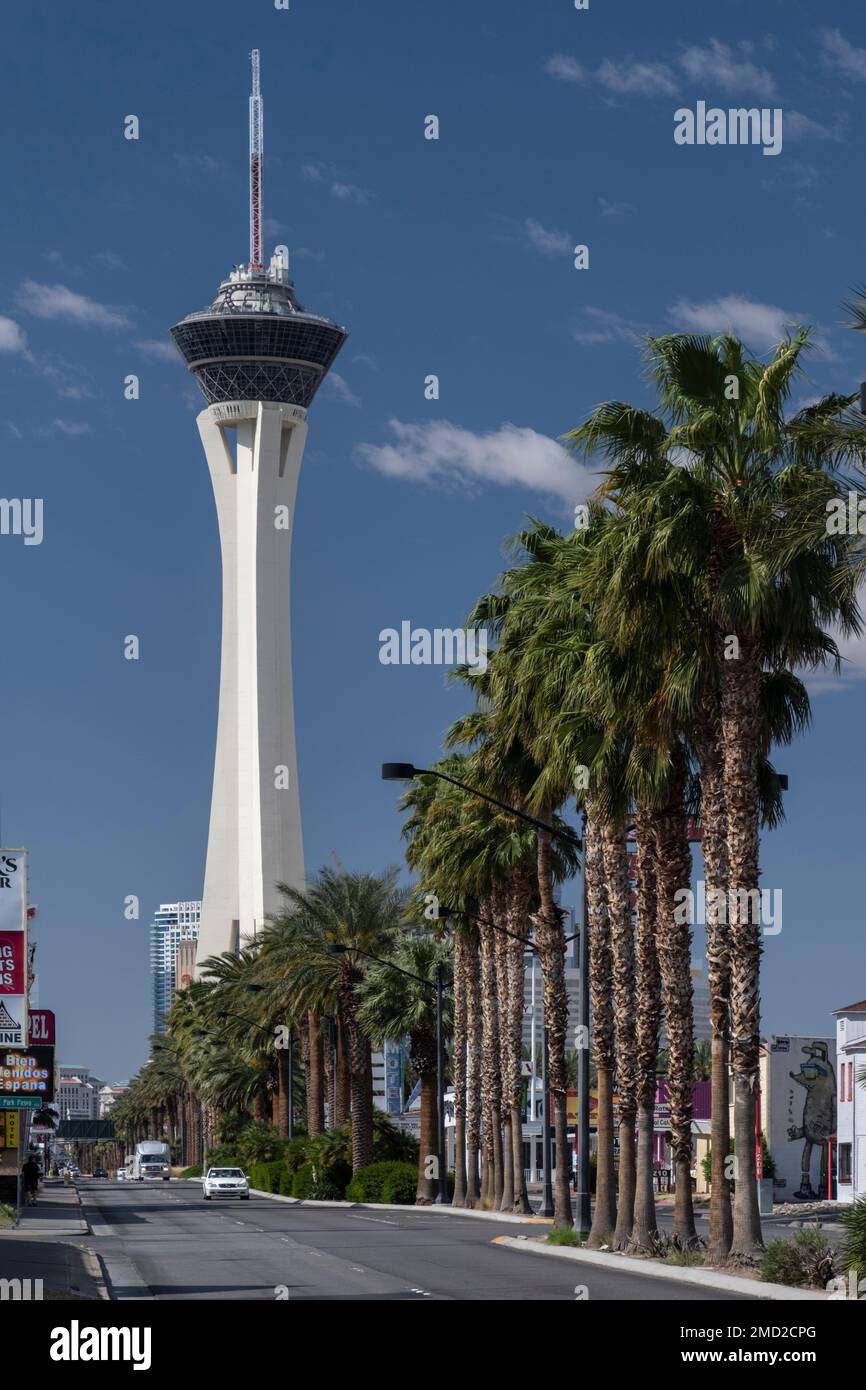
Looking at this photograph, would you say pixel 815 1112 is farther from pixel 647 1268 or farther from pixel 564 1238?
pixel 647 1268

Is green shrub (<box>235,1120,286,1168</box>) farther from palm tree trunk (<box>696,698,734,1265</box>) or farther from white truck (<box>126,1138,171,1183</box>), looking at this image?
palm tree trunk (<box>696,698,734,1265</box>)

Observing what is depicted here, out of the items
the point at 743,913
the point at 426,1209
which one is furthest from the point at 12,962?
the point at 426,1209

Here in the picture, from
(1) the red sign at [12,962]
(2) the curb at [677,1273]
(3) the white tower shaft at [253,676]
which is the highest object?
(3) the white tower shaft at [253,676]

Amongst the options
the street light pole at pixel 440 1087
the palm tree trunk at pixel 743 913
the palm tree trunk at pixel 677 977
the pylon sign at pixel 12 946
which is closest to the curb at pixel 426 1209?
the street light pole at pixel 440 1087

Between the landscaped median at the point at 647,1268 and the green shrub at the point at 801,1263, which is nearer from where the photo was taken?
the landscaped median at the point at 647,1268

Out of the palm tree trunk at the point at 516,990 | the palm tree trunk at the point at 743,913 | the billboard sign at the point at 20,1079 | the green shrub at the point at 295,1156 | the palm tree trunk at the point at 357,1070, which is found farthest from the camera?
the green shrub at the point at 295,1156

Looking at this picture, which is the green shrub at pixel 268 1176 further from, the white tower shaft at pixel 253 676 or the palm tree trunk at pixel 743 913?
the white tower shaft at pixel 253 676

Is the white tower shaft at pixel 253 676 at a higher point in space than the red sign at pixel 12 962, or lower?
higher

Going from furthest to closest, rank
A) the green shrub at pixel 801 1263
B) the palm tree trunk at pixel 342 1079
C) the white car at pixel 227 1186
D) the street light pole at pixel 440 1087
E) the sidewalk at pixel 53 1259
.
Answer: the white car at pixel 227 1186, the palm tree trunk at pixel 342 1079, the street light pole at pixel 440 1087, the sidewalk at pixel 53 1259, the green shrub at pixel 801 1263

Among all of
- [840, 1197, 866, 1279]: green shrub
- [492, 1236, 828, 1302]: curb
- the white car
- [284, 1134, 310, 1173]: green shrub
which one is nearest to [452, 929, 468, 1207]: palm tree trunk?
[284, 1134, 310, 1173]: green shrub

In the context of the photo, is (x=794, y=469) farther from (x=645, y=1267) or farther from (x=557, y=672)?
(x=645, y=1267)
